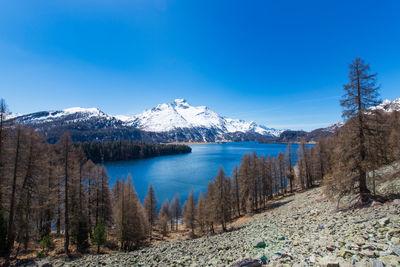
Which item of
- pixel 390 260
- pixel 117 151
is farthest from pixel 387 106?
pixel 117 151

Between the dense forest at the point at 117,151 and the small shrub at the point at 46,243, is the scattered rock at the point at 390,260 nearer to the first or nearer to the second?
the small shrub at the point at 46,243

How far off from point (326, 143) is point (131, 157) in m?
151

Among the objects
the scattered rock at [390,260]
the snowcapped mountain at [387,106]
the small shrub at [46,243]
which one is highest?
the snowcapped mountain at [387,106]

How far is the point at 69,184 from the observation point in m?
18.5

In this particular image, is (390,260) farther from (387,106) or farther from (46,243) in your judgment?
(46,243)

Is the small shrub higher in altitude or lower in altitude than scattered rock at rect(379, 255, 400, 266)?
lower

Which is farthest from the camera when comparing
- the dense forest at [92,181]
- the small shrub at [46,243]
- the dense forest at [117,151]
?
the dense forest at [117,151]

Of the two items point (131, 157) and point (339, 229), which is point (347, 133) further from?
point (131, 157)

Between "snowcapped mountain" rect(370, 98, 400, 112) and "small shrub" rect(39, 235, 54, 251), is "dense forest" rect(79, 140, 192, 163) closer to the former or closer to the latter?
"small shrub" rect(39, 235, 54, 251)

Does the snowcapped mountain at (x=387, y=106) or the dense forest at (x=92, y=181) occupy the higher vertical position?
the snowcapped mountain at (x=387, y=106)

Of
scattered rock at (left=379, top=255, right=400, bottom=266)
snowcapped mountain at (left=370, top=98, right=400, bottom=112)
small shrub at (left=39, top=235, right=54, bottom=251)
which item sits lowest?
small shrub at (left=39, top=235, right=54, bottom=251)

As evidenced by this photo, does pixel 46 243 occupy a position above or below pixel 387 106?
below

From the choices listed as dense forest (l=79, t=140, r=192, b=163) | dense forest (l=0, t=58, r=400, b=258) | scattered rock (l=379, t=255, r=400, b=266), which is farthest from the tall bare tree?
dense forest (l=79, t=140, r=192, b=163)

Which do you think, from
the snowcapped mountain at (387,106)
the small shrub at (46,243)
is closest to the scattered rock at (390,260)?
the snowcapped mountain at (387,106)
